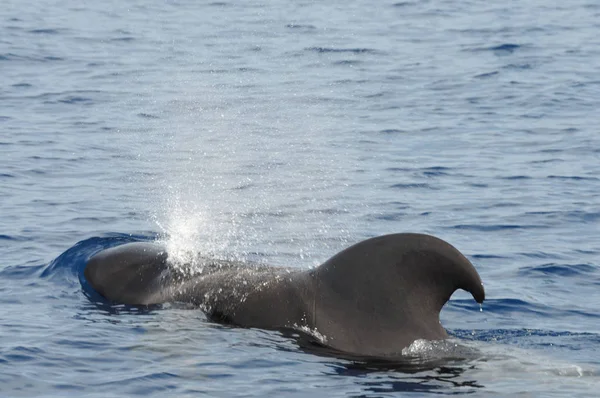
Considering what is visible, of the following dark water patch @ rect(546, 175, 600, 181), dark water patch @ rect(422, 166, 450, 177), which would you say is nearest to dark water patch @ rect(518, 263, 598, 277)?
dark water patch @ rect(546, 175, 600, 181)

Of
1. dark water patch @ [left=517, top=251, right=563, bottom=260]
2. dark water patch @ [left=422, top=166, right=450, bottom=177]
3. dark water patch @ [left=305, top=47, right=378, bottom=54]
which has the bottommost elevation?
dark water patch @ [left=517, top=251, right=563, bottom=260]

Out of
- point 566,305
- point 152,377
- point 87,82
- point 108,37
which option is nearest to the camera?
point 152,377

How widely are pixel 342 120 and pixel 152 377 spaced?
52.4 ft

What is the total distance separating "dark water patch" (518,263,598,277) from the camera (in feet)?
50.8

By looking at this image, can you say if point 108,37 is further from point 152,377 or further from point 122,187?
point 152,377

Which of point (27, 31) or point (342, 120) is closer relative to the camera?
point (342, 120)

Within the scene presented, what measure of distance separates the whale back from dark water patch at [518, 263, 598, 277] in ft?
16.1

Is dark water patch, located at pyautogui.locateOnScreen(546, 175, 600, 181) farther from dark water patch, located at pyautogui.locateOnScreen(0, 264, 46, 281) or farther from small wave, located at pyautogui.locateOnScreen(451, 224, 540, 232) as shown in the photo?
dark water patch, located at pyautogui.locateOnScreen(0, 264, 46, 281)

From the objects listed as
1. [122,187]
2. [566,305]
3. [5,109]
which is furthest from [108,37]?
[566,305]

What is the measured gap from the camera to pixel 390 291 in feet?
35.2

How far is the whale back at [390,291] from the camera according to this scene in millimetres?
10586

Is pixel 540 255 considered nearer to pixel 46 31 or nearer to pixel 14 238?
pixel 14 238

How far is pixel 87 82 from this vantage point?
3008 centimetres

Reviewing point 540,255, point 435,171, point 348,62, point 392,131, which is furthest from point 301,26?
point 540,255
